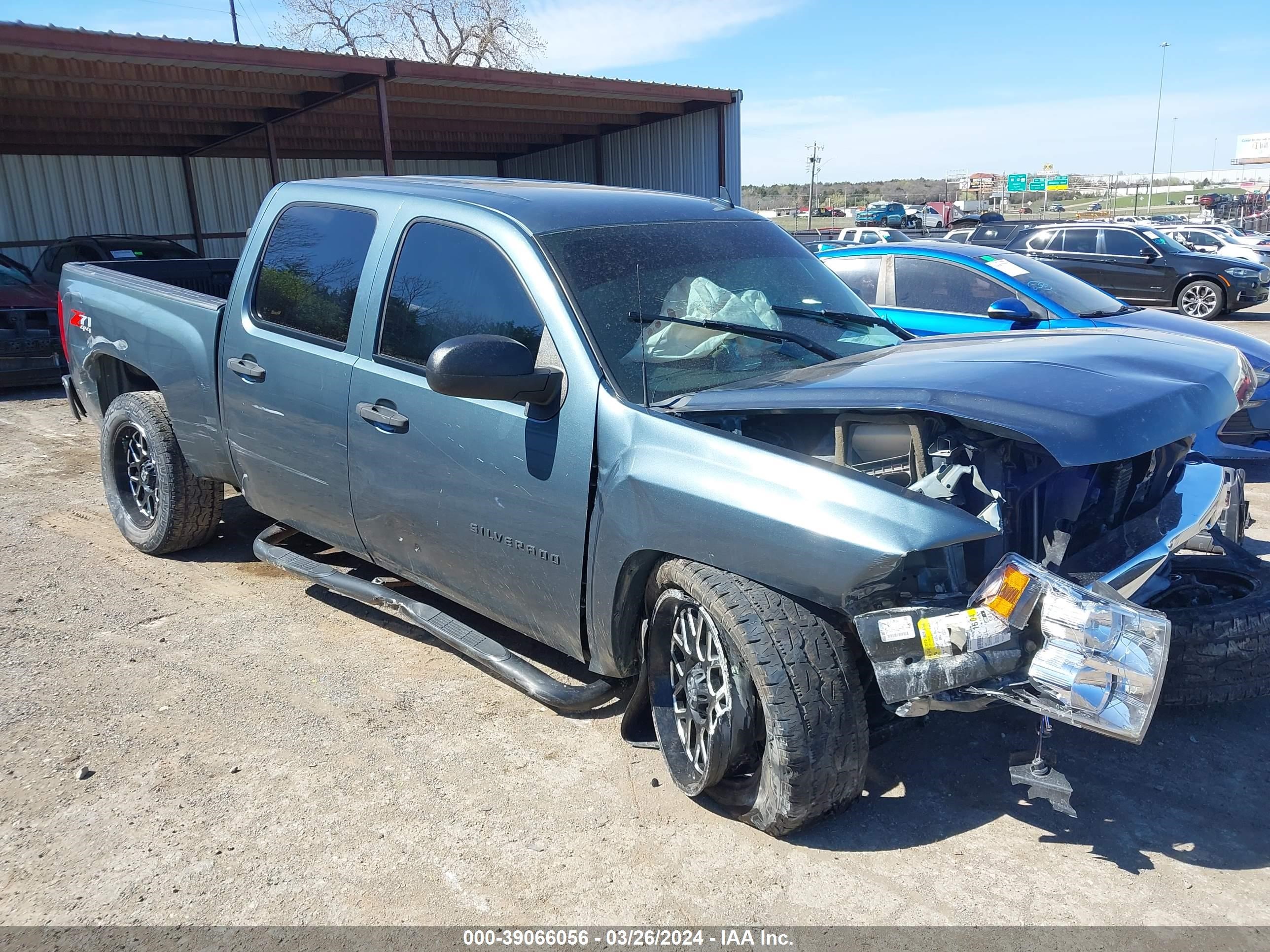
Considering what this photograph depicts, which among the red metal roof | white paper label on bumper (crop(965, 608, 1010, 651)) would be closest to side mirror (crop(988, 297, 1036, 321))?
white paper label on bumper (crop(965, 608, 1010, 651))

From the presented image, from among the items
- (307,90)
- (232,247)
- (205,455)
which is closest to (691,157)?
(307,90)

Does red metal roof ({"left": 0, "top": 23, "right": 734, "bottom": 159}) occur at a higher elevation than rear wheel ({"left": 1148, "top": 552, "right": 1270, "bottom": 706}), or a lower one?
higher

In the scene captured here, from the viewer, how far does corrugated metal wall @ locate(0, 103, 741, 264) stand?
1816cm

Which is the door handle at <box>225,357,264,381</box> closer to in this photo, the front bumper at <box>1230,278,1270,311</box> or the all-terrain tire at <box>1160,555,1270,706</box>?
the all-terrain tire at <box>1160,555,1270,706</box>

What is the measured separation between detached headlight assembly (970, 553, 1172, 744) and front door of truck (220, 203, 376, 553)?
2.61 meters

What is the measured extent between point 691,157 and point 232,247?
35.4ft

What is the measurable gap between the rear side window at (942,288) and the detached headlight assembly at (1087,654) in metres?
5.50

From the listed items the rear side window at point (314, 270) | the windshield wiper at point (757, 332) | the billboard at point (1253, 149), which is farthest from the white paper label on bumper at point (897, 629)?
the billboard at point (1253, 149)

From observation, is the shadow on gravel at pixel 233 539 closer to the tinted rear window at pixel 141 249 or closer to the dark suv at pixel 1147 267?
the tinted rear window at pixel 141 249

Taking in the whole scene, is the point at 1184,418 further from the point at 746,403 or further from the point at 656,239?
the point at 656,239

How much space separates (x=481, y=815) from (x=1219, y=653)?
7.99ft

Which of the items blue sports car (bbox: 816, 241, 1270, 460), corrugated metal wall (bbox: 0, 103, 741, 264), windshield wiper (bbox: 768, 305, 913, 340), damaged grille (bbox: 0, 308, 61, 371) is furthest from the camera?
corrugated metal wall (bbox: 0, 103, 741, 264)

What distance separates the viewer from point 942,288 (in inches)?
306

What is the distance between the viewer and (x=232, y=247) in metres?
22.2
